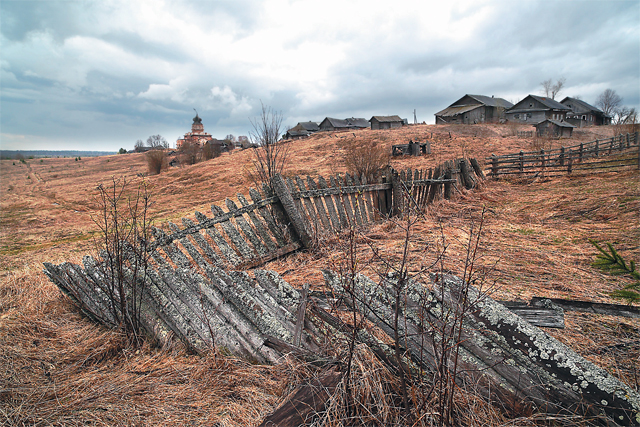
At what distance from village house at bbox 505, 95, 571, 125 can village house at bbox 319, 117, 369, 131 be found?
1076 inches

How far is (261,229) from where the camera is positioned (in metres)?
4.06

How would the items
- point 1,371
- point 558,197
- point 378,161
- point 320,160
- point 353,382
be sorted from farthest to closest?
point 320,160, point 378,161, point 558,197, point 1,371, point 353,382

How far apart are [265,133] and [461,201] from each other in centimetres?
547

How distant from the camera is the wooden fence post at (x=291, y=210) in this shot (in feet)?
14.0

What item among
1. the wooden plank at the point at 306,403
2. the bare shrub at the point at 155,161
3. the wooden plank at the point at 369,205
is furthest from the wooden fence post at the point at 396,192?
the bare shrub at the point at 155,161

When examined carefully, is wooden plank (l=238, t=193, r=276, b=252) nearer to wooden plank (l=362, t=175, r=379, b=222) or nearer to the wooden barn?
wooden plank (l=362, t=175, r=379, b=222)

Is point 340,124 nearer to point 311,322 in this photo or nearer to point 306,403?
point 311,322

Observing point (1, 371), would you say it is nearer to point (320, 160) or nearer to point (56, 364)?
point (56, 364)

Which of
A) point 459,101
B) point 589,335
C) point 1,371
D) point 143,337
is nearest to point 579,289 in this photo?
point 589,335

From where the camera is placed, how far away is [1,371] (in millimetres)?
2158

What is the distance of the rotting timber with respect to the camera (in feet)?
4.81

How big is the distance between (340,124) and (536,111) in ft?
106

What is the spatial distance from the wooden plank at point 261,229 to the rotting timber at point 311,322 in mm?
44

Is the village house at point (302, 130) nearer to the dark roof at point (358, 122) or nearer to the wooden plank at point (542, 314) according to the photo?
the dark roof at point (358, 122)
